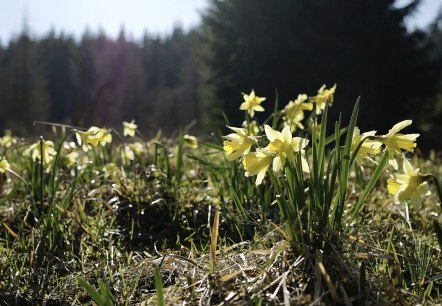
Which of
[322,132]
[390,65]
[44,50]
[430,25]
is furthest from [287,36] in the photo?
[44,50]

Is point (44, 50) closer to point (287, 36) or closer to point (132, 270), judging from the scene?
point (287, 36)

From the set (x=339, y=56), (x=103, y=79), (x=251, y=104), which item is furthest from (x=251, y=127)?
(x=103, y=79)

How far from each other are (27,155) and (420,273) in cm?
216

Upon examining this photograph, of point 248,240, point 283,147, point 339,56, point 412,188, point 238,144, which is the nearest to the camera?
point 412,188

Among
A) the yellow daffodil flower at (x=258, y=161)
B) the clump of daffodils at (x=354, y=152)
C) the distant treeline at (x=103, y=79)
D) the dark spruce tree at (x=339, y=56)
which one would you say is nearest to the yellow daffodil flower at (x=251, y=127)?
the clump of daffodils at (x=354, y=152)

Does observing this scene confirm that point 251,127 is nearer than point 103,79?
Yes

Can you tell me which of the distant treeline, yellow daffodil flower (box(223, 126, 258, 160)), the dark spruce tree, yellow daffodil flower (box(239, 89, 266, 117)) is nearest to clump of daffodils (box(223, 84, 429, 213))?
yellow daffodil flower (box(223, 126, 258, 160))

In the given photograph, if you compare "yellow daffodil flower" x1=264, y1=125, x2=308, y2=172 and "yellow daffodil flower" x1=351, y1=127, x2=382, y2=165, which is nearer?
"yellow daffodil flower" x1=264, y1=125, x2=308, y2=172

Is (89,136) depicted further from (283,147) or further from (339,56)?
(339,56)

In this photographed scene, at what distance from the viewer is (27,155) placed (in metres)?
2.65

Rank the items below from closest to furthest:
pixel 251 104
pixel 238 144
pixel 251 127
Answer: pixel 238 144, pixel 251 104, pixel 251 127

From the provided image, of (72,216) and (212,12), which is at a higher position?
(212,12)

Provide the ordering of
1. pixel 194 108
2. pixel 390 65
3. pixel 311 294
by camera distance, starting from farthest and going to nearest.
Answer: pixel 194 108 → pixel 390 65 → pixel 311 294

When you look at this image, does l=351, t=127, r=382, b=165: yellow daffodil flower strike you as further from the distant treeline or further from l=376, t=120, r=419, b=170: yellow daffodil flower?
the distant treeline
